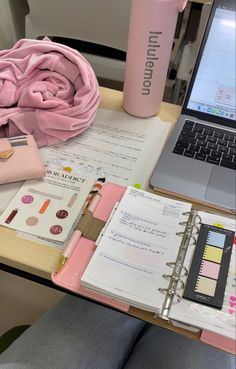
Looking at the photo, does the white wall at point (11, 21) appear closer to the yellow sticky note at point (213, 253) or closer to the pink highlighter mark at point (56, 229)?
the pink highlighter mark at point (56, 229)

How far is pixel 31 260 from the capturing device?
1.89 ft

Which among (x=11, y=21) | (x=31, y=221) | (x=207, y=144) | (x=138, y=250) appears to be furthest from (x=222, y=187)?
(x=11, y=21)

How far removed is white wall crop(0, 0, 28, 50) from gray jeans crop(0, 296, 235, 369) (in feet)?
3.05

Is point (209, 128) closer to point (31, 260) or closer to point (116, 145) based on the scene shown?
point (116, 145)

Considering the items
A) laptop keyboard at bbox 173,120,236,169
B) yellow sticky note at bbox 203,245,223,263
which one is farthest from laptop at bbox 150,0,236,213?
yellow sticky note at bbox 203,245,223,263

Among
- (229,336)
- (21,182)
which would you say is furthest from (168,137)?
(229,336)

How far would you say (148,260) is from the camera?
0.56 m

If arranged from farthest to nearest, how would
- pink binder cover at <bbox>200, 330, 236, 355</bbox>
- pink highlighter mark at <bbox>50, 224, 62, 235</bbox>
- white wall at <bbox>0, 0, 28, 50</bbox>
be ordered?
white wall at <bbox>0, 0, 28, 50</bbox>, pink highlighter mark at <bbox>50, 224, 62, 235</bbox>, pink binder cover at <bbox>200, 330, 236, 355</bbox>

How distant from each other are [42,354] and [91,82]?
513 millimetres

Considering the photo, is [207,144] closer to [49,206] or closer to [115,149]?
[115,149]

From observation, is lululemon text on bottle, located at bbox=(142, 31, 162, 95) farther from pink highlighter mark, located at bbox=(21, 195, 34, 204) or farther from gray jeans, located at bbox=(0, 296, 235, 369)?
gray jeans, located at bbox=(0, 296, 235, 369)

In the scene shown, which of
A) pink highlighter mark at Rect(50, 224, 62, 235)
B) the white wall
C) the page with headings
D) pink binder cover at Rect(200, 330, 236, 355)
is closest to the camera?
pink binder cover at Rect(200, 330, 236, 355)

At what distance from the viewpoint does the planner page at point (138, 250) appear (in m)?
0.53

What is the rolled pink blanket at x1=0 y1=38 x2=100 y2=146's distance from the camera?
0.74m
